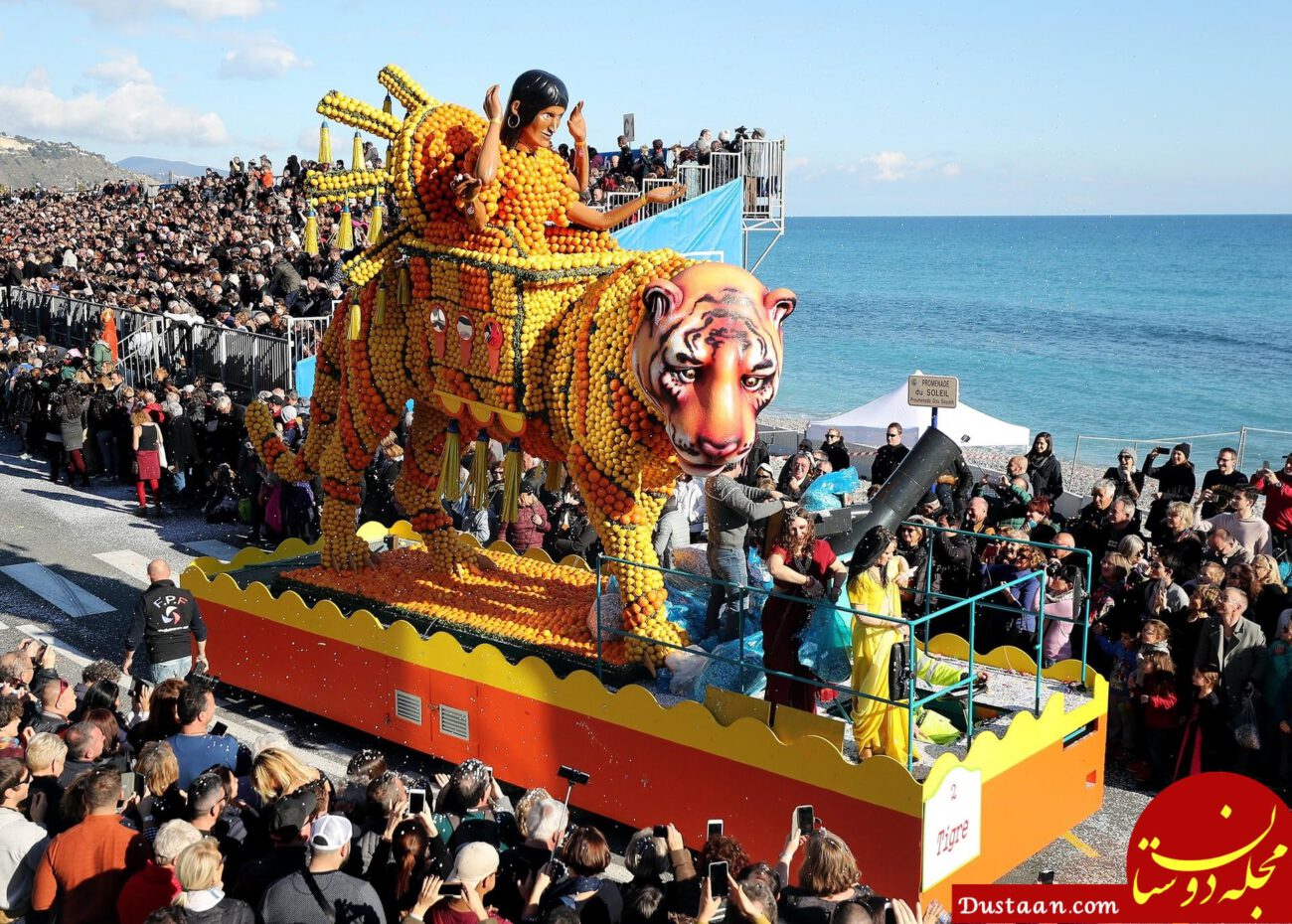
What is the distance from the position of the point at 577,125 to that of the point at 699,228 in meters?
8.56

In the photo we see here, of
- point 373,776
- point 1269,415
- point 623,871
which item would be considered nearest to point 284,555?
point 623,871

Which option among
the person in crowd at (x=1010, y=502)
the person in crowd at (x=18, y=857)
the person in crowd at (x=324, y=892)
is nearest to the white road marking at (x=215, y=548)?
the person in crowd at (x=1010, y=502)

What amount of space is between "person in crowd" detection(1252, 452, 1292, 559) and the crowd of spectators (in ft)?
22.6

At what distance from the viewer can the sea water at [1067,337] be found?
40.0 m

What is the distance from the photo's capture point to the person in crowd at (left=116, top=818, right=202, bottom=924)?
4637 millimetres

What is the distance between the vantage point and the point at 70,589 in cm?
1212

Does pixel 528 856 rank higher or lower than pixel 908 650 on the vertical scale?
lower

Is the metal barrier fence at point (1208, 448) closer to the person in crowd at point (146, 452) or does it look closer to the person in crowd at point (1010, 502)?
the person in crowd at point (1010, 502)

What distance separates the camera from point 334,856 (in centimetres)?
451

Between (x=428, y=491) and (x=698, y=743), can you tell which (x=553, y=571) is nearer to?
(x=428, y=491)

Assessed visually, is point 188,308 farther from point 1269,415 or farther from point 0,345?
point 1269,415

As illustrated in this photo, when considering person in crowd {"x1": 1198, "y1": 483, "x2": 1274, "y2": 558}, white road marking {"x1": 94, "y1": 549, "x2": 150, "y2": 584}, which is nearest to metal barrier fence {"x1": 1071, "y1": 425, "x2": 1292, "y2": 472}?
person in crowd {"x1": 1198, "y1": 483, "x2": 1274, "y2": 558}

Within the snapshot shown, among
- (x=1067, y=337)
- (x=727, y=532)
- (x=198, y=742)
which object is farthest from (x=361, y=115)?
(x=1067, y=337)

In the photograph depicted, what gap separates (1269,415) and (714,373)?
3685cm
